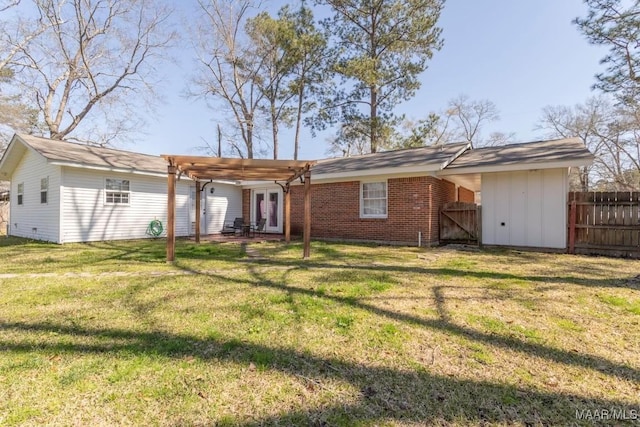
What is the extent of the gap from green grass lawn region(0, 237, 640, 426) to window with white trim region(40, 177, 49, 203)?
7293 mm

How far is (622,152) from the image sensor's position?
2584 cm

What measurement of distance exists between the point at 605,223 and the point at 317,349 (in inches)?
380

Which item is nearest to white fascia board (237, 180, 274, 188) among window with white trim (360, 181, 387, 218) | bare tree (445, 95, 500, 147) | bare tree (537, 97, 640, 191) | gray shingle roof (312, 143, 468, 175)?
gray shingle roof (312, 143, 468, 175)

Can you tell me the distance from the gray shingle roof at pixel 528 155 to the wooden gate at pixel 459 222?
150cm

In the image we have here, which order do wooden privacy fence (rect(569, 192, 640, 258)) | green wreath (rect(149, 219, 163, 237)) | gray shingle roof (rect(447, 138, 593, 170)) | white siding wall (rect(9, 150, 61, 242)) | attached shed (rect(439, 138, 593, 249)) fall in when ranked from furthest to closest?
green wreath (rect(149, 219, 163, 237)), white siding wall (rect(9, 150, 61, 242)), attached shed (rect(439, 138, 593, 249)), gray shingle roof (rect(447, 138, 593, 170)), wooden privacy fence (rect(569, 192, 640, 258))

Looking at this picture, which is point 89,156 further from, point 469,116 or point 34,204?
point 469,116

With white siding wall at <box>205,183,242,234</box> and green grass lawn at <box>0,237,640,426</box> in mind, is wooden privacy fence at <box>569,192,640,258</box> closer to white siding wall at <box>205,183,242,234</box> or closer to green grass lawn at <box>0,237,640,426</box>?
green grass lawn at <box>0,237,640,426</box>

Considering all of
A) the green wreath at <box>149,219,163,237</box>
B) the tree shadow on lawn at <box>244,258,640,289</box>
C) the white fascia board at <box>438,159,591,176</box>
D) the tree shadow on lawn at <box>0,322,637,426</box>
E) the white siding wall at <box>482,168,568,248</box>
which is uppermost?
the white fascia board at <box>438,159,591,176</box>

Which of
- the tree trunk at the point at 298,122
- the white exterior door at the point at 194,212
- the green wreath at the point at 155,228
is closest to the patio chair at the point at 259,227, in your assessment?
the white exterior door at the point at 194,212

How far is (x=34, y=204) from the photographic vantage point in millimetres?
12219

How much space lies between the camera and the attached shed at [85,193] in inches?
420

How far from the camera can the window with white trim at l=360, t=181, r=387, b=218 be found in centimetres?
1134

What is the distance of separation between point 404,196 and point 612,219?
5.54m

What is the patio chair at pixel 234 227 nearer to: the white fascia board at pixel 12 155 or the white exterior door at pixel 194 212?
the white exterior door at pixel 194 212
